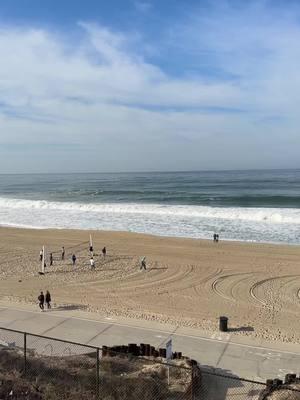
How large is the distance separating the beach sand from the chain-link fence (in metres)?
4.90

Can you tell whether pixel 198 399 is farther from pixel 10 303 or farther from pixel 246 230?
pixel 246 230

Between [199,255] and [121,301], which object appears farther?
[199,255]

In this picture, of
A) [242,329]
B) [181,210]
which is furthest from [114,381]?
[181,210]

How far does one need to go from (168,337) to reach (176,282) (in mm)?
8259

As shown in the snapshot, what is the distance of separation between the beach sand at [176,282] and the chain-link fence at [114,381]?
193 inches

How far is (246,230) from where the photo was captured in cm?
4178

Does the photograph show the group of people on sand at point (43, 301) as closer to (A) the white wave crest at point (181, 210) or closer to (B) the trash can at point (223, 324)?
(B) the trash can at point (223, 324)

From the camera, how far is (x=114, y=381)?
1048 cm

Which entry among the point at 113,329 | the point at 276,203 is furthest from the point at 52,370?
the point at 276,203

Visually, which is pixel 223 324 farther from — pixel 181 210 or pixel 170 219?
pixel 181 210

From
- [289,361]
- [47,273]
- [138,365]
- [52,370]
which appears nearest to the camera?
[52,370]

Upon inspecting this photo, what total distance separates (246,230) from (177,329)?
26951 mm

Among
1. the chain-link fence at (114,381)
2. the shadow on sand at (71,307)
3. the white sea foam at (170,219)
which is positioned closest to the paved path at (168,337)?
the shadow on sand at (71,307)

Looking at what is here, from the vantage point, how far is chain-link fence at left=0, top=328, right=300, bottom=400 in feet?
31.9
